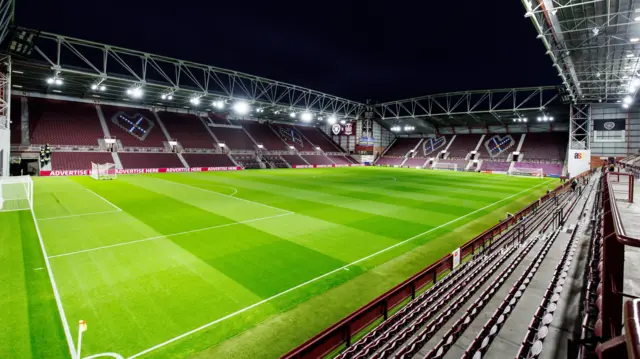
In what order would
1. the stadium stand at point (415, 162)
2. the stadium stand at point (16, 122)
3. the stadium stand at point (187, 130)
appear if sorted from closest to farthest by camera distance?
the stadium stand at point (16, 122)
the stadium stand at point (187, 130)
the stadium stand at point (415, 162)

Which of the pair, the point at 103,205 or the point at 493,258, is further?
the point at 103,205

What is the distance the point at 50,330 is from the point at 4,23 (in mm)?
29818

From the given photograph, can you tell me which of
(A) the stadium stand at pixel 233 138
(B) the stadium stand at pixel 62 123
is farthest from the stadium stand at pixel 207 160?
(B) the stadium stand at pixel 62 123

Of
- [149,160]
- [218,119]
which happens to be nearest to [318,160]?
[218,119]

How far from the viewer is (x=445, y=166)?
60062mm

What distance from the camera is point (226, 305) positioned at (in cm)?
721

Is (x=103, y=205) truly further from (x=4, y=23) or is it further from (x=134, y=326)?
(x=4, y=23)

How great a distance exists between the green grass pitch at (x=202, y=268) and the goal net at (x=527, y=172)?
36.4m

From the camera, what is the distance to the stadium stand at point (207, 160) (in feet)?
155

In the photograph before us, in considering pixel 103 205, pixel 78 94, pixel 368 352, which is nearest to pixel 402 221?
pixel 368 352

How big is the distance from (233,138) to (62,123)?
2451 cm

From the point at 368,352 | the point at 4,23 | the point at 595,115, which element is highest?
the point at 4,23

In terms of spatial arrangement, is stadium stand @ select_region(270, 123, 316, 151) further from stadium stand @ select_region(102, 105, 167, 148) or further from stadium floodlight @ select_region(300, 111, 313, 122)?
stadium stand @ select_region(102, 105, 167, 148)

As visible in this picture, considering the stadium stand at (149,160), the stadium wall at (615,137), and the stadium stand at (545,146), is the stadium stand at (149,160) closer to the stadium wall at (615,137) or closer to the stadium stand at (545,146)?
the stadium wall at (615,137)
